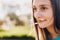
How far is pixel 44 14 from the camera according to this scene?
1.57 metres

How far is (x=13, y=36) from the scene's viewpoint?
171 centimetres

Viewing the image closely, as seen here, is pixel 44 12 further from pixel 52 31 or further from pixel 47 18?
pixel 52 31

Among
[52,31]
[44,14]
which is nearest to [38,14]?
[44,14]

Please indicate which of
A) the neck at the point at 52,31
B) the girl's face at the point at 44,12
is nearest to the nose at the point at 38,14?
the girl's face at the point at 44,12

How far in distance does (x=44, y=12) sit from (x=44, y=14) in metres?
0.02

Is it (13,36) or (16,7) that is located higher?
(16,7)

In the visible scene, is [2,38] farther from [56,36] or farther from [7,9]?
[56,36]

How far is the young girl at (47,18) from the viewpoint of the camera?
154 cm

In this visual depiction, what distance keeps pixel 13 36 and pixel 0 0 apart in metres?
0.40

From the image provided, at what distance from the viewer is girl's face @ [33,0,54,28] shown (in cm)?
155

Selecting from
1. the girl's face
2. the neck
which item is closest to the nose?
the girl's face

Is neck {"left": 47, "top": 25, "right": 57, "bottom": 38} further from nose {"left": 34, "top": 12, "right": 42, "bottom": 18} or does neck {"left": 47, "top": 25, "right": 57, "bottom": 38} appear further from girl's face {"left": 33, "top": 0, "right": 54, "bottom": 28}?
nose {"left": 34, "top": 12, "right": 42, "bottom": 18}

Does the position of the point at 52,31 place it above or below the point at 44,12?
below

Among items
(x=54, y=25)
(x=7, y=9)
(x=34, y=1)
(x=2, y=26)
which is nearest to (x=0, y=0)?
(x=7, y=9)
